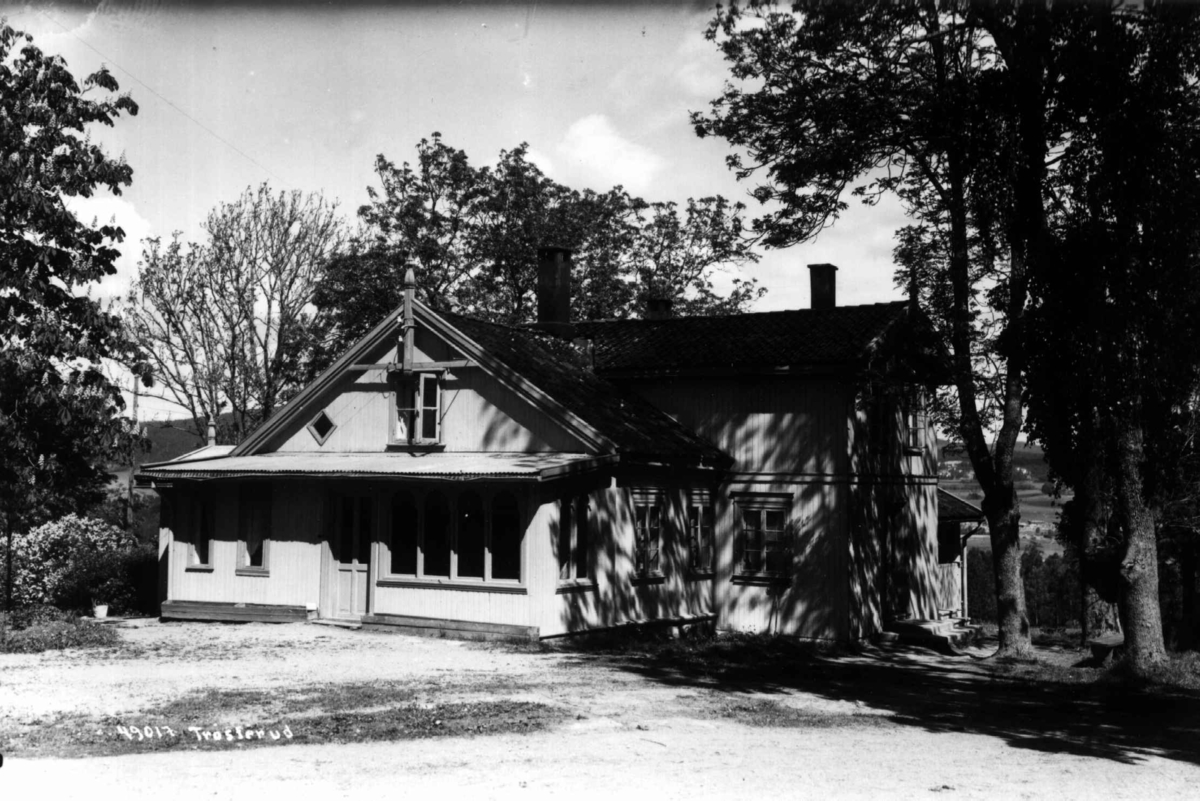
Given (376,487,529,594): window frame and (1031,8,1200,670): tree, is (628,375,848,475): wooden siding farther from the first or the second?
(376,487,529,594): window frame

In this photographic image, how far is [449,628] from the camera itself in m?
19.7

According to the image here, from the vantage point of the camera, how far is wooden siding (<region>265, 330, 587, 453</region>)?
2091 cm

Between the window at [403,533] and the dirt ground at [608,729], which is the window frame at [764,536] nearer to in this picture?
the dirt ground at [608,729]

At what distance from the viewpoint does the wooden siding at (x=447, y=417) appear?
68.6ft

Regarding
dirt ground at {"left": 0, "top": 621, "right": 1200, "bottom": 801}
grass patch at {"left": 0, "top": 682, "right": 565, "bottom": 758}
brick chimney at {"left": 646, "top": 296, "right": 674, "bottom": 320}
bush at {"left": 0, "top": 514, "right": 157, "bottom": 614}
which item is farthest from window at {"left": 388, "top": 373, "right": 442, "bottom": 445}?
grass patch at {"left": 0, "top": 682, "right": 565, "bottom": 758}

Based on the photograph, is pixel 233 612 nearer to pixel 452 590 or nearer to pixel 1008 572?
pixel 452 590

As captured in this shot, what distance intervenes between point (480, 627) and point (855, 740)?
9243 millimetres

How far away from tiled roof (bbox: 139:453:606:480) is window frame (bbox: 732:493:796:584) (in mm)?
4812

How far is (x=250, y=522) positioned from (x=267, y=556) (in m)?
0.81

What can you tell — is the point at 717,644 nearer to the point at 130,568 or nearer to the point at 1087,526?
the point at 1087,526

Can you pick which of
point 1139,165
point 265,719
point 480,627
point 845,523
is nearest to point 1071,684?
point 845,523

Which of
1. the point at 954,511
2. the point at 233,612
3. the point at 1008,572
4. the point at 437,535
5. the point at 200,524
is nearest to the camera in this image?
the point at 437,535

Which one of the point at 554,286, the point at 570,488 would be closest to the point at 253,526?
the point at 570,488

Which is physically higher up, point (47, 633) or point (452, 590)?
point (452, 590)
